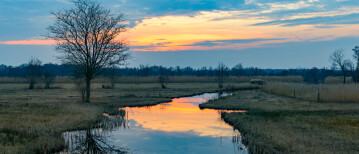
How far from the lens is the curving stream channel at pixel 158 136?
15547 mm

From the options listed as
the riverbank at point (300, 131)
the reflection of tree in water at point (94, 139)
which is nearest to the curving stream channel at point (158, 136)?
the reflection of tree in water at point (94, 139)

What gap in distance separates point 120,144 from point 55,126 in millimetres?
5373

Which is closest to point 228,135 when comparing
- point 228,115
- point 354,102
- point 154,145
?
point 154,145

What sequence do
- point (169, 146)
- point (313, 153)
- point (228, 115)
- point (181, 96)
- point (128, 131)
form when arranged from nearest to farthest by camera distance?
point (313, 153)
point (169, 146)
point (128, 131)
point (228, 115)
point (181, 96)

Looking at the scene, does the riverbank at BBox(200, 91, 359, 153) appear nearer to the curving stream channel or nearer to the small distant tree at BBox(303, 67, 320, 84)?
the curving stream channel

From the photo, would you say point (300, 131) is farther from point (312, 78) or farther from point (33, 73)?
point (312, 78)

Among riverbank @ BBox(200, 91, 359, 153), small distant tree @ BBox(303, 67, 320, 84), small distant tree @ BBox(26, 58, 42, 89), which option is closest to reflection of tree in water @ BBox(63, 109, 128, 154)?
riverbank @ BBox(200, 91, 359, 153)

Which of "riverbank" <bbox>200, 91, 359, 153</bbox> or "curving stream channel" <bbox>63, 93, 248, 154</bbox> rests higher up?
"riverbank" <bbox>200, 91, 359, 153</bbox>

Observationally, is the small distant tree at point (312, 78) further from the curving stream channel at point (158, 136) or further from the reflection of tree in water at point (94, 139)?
the reflection of tree in water at point (94, 139)

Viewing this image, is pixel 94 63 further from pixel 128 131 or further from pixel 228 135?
pixel 228 135

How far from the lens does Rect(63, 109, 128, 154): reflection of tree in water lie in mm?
15188

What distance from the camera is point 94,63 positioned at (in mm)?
33500

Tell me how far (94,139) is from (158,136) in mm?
3828

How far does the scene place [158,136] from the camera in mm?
18656
